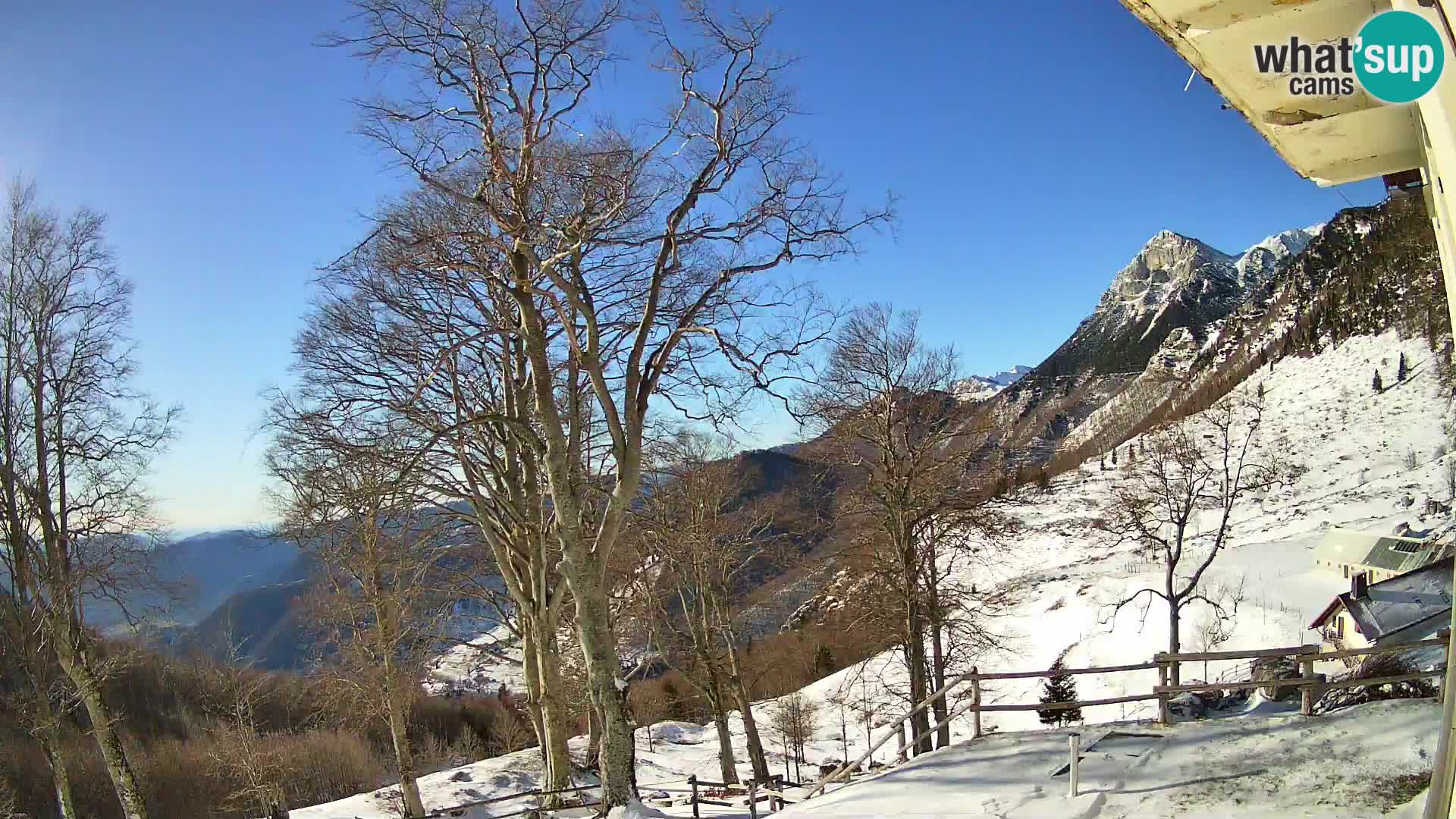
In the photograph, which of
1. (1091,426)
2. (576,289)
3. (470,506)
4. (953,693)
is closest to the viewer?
(576,289)

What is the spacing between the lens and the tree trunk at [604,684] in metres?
8.77

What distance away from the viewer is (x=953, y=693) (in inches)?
1066

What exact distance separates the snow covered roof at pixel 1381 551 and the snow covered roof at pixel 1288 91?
34832 millimetres

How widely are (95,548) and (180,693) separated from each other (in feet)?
192

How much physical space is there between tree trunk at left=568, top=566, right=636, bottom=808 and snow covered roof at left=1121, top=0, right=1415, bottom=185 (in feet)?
25.2

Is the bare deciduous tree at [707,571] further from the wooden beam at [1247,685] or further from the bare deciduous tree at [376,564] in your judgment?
the wooden beam at [1247,685]

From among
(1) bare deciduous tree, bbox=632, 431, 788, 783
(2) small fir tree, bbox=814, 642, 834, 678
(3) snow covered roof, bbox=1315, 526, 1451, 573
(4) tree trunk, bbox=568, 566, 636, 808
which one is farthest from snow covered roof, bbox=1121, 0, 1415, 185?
(2) small fir tree, bbox=814, 642, 834, 678

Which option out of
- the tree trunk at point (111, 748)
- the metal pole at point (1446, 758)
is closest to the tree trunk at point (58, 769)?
the tree trunk at point (111, 748)

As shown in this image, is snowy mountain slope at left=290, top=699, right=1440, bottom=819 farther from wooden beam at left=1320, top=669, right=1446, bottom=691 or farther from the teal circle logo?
the teal circle logo

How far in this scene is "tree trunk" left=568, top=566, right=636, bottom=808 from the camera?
8.77 metres

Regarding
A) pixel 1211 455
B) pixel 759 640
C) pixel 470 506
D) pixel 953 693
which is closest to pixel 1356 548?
pixel 953 693

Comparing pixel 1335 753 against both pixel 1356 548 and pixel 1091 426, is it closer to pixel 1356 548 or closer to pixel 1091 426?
pixel 1356 548

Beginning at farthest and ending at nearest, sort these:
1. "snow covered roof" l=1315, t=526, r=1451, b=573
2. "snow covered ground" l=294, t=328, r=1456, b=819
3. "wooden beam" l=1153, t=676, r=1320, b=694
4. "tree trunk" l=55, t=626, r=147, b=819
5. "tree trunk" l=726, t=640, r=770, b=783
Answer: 1. "snow covered roof" l=1315, t=526, r=1451, b=573
2. "tree trunk" l=726, t=640, r=770, b=783
3. "tree trunk" l=55, t=626, r=147, b=819
4. "wooden beam" l=1153, t=676, r=1320, b=694
5. "snow covered ground" l=294, t=328, r=1456, b=819
